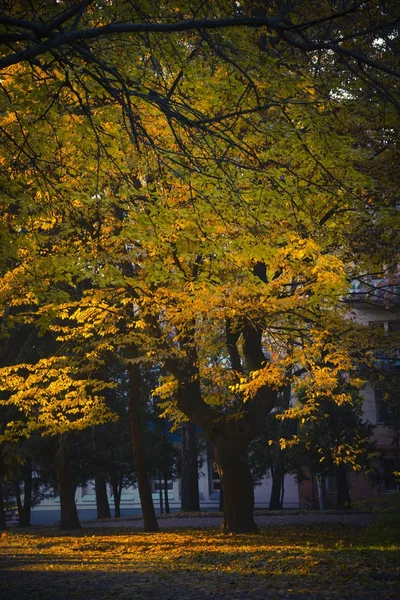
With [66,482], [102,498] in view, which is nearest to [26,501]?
[102,498]

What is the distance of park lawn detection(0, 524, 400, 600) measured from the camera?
928 centimetres

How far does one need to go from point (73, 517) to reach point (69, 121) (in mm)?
20369

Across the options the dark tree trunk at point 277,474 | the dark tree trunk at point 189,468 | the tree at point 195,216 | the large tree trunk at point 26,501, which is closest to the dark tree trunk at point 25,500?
the large tree trunk at point 26,501

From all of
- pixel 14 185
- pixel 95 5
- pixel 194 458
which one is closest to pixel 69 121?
pixel 14 185

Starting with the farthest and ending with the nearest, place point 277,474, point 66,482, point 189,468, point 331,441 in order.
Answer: point 277,474 < point 189,468 < point 331,441 < point 66,482

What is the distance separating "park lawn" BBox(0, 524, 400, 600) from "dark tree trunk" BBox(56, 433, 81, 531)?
783 centimetres

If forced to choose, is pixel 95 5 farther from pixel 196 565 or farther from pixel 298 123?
pixel 196 565

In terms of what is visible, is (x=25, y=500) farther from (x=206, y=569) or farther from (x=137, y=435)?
(x=206, y=569)

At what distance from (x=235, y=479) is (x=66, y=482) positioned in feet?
35.7

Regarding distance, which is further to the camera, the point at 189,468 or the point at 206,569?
the point at 189,468

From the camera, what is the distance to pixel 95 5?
9.90 metres

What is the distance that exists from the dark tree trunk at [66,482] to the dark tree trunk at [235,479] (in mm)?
9798

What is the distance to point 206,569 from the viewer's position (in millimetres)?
12484

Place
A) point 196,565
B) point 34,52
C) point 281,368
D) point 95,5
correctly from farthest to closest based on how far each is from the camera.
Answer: point 281,368
point 196,565
point 95,5
point 34,52
